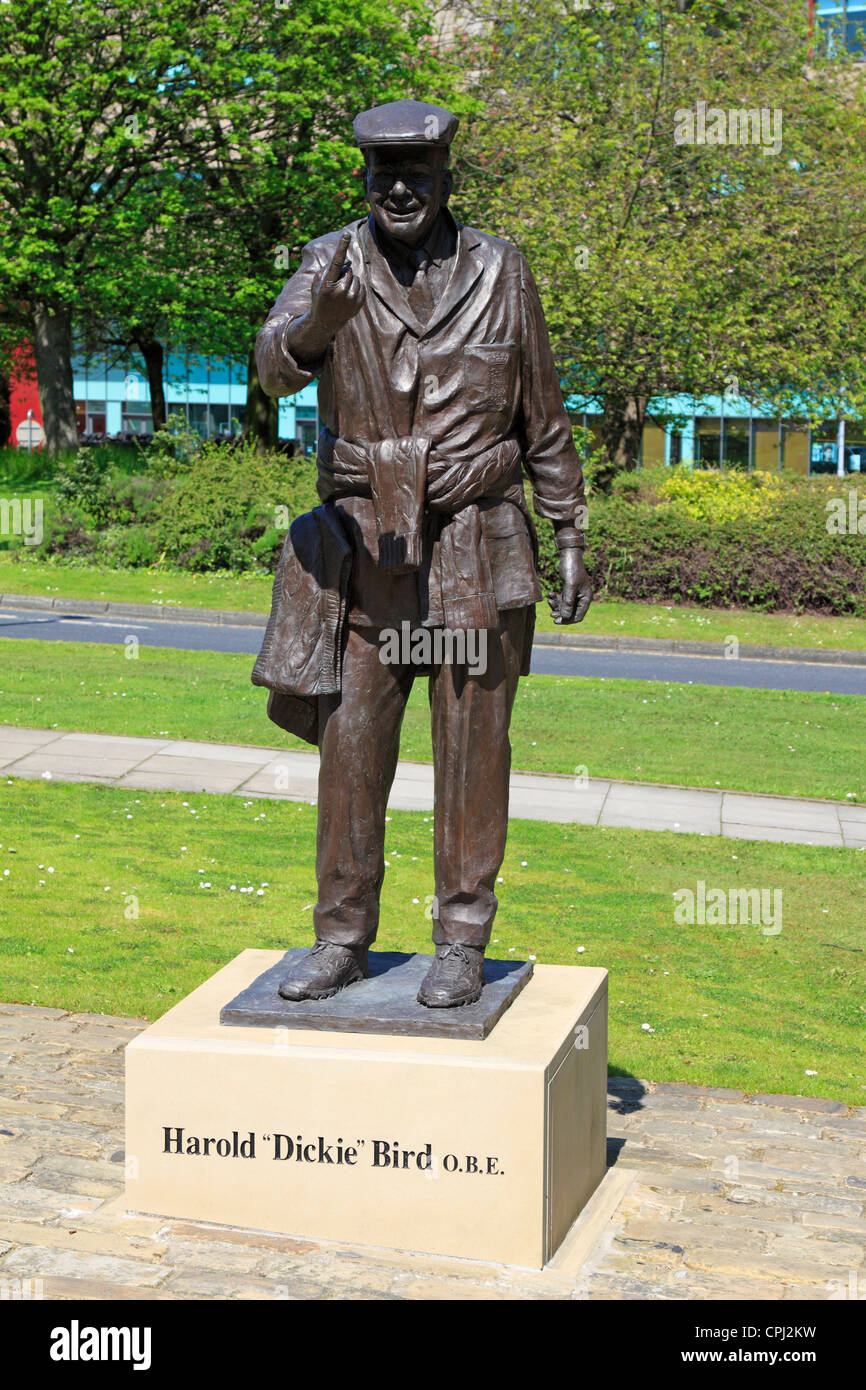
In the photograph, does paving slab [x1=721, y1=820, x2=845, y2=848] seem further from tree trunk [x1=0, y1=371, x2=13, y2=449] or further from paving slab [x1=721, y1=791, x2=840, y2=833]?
tree trunk [x1=0, y1=371, x2=13, y2=449]

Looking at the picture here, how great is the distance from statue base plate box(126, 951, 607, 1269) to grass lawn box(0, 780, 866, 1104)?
196 cm

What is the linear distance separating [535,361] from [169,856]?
16.6 feet

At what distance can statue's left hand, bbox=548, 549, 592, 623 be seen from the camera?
5.49 m

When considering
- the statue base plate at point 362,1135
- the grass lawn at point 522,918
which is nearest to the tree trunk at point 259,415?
the grass lawn at point 522,918

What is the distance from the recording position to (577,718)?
1455 cm

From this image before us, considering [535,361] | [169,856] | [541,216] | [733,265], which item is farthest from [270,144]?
[535,361]

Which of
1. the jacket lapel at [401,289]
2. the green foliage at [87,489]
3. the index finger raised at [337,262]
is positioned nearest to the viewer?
the index finger raised at [337,262]

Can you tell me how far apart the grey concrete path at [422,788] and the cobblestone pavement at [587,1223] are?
14.4 feet

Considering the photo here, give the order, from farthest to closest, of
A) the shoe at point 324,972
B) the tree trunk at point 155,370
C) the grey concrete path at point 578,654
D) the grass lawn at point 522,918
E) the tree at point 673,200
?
1. the tree trunk at point 155,370
2. the tree at point 673,200
3. the grey concrete path at point 578,654
4. the grass lawn at point 522,918
5. the shoe at point 324,972

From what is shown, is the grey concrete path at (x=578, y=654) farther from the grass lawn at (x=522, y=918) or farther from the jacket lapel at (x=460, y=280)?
the jacket lapel at (x=460, y=280)

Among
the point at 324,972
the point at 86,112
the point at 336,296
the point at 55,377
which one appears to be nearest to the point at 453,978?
the point at 324,972

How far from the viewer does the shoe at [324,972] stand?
5.20 meters

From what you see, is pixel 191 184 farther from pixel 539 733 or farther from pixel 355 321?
pixel 355 321

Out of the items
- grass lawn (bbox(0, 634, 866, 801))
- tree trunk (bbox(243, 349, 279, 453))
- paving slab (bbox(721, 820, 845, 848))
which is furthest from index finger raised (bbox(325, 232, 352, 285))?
tree trunk (bbox(243, 349, 279, 453))
